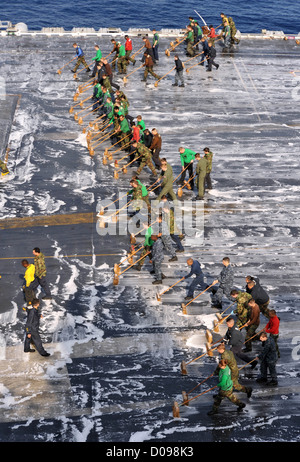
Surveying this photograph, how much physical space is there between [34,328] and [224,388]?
17.6 feet

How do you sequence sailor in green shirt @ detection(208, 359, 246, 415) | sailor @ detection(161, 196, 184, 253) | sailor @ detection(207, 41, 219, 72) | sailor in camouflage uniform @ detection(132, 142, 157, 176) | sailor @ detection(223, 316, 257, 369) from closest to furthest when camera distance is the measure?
sailor in green shirt @ detection(208, 359, 246, 415), sailor @ detection(223, 316, 257, 369), sailor @ detection(161, 196, 184, 253), sailor in camouflage uniform @ detection(132, 142, 157, 176), sailor @ detection(207, 41, 219, 72)

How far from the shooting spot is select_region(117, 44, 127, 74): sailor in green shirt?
131ft

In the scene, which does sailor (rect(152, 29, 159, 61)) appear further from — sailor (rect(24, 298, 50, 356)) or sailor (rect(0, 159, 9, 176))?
sailor (rect(24, 298, 50, 356))

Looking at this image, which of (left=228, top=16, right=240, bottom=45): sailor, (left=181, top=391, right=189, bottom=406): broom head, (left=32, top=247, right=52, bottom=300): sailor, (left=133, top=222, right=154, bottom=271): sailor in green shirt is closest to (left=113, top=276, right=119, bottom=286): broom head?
(left=133, top=222, right=154, bottom=271): sailor in green shirt

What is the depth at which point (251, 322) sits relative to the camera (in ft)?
63.3

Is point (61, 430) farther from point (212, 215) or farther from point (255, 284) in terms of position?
point (212, 215)

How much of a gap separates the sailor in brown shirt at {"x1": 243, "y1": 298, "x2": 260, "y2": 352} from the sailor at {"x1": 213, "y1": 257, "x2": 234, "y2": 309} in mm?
1711

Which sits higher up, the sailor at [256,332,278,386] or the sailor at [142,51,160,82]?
the sailor at [142,51,160,82]

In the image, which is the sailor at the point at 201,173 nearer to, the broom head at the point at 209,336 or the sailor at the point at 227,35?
the broom head at the point at 209,336

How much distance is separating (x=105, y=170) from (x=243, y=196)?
598 centimetres

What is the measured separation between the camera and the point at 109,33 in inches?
1839

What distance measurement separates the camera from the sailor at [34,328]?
62.0ft

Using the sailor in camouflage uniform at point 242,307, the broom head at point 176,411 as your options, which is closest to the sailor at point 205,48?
the sailor in camouflage uniform at point 242,307

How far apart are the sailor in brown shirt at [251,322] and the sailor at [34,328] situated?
5.41 m
